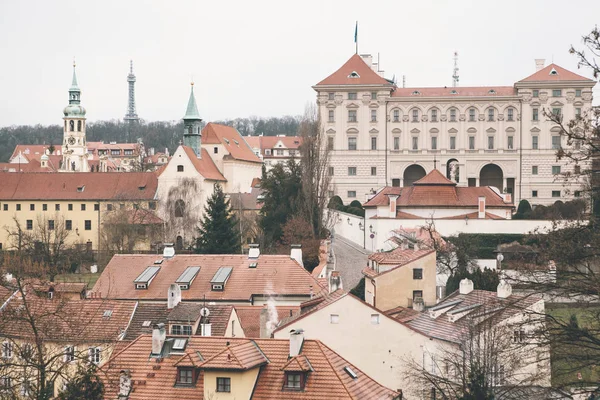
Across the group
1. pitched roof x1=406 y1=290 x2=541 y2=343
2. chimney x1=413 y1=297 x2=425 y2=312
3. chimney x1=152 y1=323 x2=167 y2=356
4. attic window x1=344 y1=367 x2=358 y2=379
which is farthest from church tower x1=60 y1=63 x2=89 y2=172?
attic window x1=344 y1=367 x2=358 y2=379

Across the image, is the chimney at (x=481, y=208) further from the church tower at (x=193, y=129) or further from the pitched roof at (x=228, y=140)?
the pitched roof at (x=228, y=140)

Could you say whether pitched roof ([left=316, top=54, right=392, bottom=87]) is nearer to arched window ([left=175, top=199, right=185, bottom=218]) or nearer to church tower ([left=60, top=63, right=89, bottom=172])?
arched window ([left=175, top=199, right=185, bottom=218])

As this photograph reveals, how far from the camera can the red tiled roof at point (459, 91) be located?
82.6 meters

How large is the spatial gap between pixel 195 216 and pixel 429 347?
4331 cm

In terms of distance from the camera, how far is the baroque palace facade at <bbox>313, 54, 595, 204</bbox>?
81875 mm

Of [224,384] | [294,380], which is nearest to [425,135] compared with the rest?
[294,380]

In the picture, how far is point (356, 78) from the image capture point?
272ft

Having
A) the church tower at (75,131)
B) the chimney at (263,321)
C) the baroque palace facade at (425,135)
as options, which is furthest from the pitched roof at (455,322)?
the church tower at (75,131)

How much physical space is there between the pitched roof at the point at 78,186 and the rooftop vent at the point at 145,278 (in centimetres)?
3369

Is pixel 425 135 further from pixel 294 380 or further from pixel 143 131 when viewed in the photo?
pixel 143 131

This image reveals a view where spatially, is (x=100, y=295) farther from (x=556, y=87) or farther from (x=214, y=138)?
(x=556, y=87)

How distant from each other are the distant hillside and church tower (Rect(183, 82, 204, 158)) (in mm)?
85149

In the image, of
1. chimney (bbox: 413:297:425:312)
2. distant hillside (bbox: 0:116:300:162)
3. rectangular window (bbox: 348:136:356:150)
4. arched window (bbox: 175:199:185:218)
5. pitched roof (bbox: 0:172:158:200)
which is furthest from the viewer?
distant hillside (bbox: 0:116:300:162)

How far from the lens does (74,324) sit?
67.6 feet
